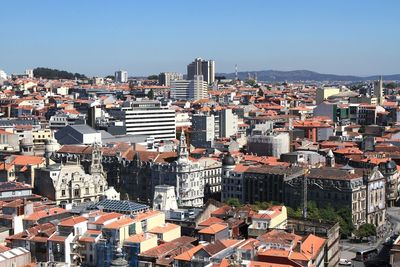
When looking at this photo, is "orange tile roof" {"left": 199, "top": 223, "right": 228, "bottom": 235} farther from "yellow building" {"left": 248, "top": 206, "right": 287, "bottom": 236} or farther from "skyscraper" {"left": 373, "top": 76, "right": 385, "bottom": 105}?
"skyscraper" {"left": 373, "top": 76, "right": 385, "bottom": 105}

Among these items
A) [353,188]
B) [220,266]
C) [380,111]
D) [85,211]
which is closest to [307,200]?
[353,188]

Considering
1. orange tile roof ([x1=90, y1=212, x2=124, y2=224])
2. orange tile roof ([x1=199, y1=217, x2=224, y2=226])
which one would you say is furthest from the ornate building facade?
orange tile roof ([x1=90, y1=212, x2=124, y2=224])

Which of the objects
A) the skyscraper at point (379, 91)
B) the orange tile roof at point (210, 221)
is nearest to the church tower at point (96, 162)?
the orange tile roof at point (210, 221)

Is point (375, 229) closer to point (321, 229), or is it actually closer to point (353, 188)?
point (353, 188)

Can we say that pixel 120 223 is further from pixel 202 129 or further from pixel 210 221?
pixel 202 129

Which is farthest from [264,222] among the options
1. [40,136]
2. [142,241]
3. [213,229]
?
[40,136]

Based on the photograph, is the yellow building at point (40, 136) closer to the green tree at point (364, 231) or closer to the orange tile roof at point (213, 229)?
the green tree at point (364, 231)
